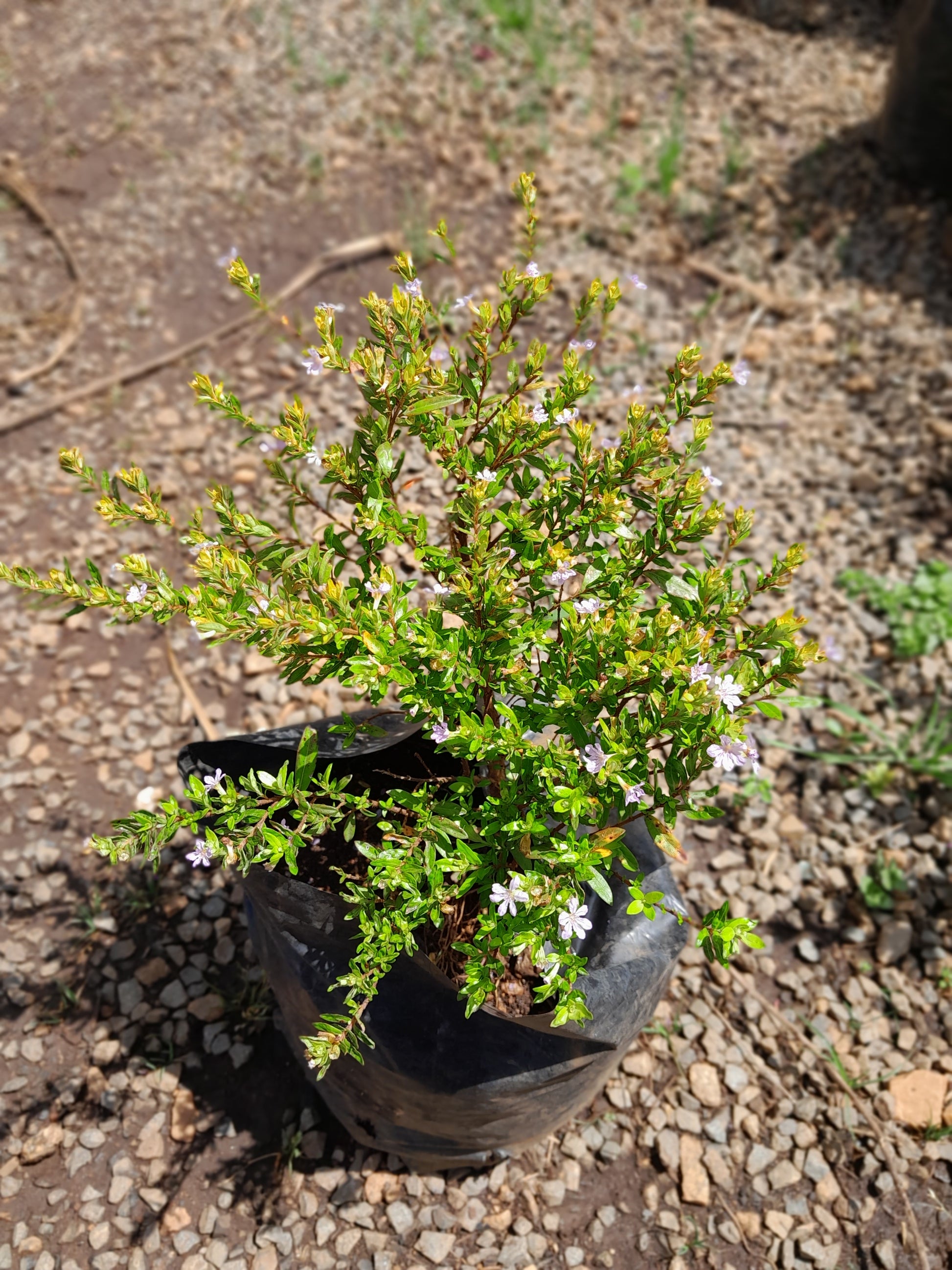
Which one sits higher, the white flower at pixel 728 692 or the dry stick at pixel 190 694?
the white flower at pixel 728 692

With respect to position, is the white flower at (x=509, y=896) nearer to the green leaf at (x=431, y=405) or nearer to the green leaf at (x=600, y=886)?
the green leaf at (x=600, y=886)

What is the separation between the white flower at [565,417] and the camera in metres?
1.74

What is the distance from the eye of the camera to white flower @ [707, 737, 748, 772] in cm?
147

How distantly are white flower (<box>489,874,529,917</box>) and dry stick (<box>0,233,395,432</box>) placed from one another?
3.20 m

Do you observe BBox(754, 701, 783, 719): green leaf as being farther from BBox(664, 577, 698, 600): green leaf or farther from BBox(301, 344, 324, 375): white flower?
BBox(301, 344, 324, 375): white flower

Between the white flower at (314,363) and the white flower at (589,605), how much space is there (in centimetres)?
65

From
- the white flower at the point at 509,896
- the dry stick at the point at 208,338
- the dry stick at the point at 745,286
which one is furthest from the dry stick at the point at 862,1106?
the dry stick at the point at 745,286

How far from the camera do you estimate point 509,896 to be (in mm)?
1523

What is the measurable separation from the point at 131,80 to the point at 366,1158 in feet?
20.3

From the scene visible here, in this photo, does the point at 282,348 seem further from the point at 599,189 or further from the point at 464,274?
the point at 599,189

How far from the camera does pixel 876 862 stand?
9.91 ft

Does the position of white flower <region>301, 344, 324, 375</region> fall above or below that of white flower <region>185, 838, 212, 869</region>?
above

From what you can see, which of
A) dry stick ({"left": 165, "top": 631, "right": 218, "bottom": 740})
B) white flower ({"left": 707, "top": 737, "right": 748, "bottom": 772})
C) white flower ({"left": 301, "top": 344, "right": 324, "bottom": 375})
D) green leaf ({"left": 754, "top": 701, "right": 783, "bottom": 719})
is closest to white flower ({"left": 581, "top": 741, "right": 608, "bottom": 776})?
white flower ({"left": 707, "top": 737, "right": 748, "bottom": 772})

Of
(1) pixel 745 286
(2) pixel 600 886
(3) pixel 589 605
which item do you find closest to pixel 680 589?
(3) pixel 589 605
